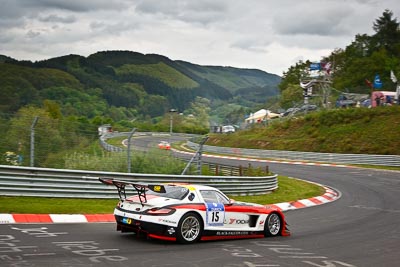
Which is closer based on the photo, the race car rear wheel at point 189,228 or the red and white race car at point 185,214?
the red and white race car at point 185,214

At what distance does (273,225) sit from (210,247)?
255 cm

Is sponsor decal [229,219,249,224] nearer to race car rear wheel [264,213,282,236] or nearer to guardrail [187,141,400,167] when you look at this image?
race car rear wheel [264,213,282,236]

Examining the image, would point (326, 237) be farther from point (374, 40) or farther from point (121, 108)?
point (121, 108)

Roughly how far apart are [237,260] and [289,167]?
2982cm

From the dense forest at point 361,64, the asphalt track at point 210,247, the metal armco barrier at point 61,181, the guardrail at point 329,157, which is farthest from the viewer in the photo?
the dense forest at point 361,64

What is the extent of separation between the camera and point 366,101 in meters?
61.2

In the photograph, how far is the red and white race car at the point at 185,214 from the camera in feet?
33.4

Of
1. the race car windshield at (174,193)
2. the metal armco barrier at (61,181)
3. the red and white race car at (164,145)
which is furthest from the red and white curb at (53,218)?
the red and white race car at (164,145)

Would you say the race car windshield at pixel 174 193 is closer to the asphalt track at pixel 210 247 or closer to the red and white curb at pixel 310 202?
the asphalt track at pixel 210 247

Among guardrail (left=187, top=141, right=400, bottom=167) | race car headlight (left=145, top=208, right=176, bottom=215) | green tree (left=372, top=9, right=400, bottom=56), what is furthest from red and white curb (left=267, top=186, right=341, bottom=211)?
green tree (left=372, top=9, right=400, bottom=56)

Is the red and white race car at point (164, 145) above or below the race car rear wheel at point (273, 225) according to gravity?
above

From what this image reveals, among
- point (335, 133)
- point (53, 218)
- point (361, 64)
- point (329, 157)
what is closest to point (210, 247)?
point (53, 218)

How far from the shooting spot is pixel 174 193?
430 inches

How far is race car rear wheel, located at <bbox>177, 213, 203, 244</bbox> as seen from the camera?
10328 millimetres
